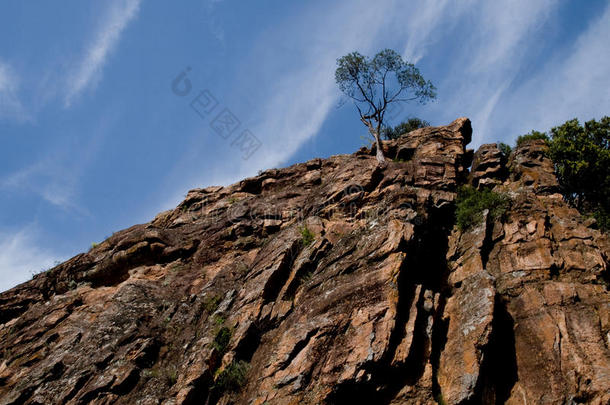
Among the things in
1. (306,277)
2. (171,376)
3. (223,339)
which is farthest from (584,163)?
(171,376)

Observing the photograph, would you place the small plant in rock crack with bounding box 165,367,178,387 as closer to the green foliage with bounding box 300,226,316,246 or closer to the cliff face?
the cliff face

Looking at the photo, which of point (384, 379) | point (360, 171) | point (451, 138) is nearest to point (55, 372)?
point (384, 379)

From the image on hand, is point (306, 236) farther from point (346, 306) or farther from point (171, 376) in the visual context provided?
point (171, 376)

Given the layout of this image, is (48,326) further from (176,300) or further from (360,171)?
(360,171)

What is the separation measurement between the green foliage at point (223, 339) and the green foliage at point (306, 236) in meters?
4.90

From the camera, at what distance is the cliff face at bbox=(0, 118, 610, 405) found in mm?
10469

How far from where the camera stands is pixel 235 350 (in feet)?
42.1

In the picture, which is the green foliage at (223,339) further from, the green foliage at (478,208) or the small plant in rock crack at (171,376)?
the green foliage at (478,208)

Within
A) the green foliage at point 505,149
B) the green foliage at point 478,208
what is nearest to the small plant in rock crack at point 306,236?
the green foliage at point 478,208

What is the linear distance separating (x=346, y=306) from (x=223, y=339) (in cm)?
480

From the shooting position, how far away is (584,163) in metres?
20.3

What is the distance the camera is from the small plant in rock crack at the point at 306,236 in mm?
16483

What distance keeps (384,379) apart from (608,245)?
10.6 metres

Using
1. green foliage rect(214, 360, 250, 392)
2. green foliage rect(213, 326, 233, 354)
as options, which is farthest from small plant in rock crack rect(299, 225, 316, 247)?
green foliage rect(214, 360, 250, 392)
